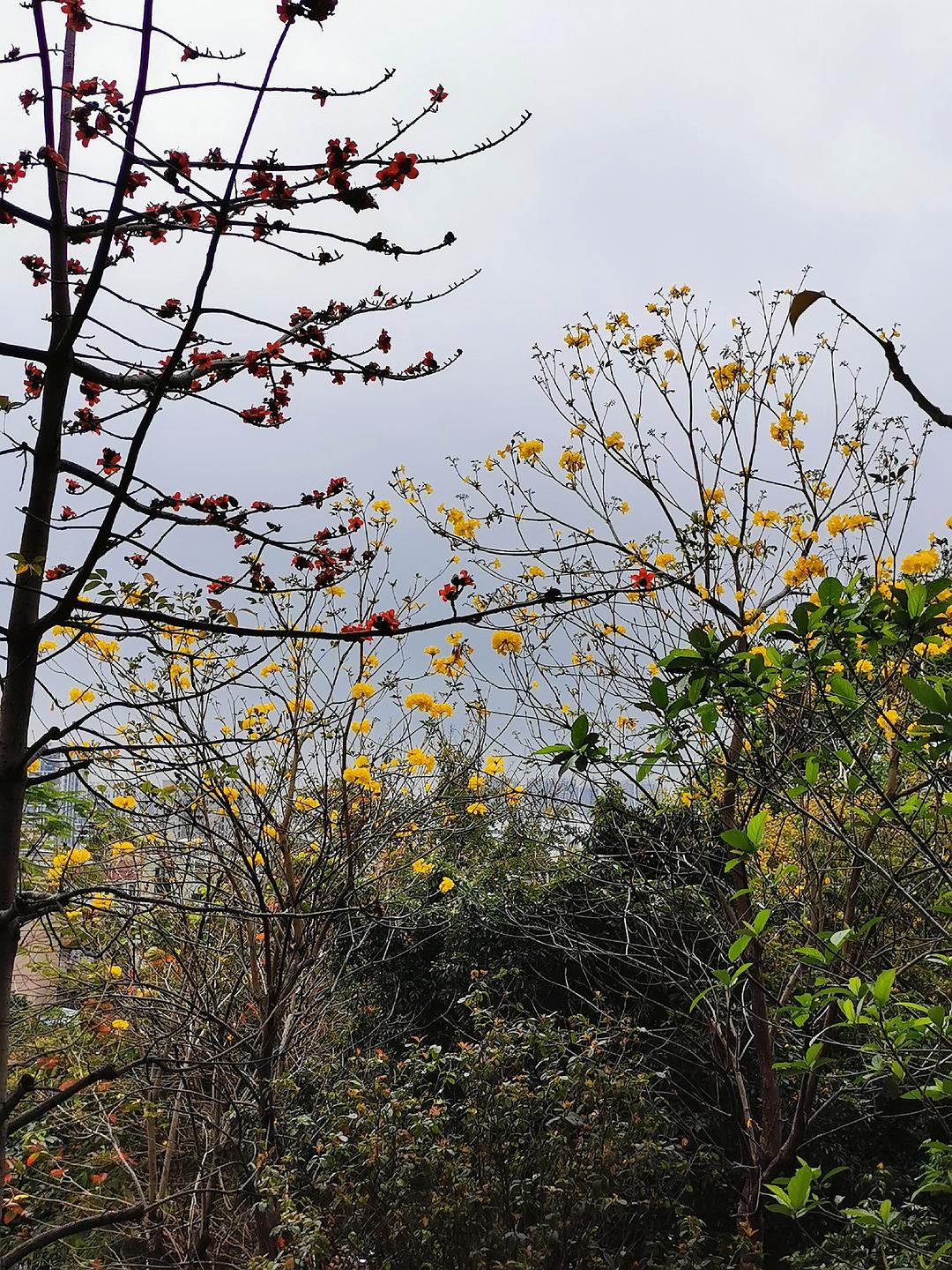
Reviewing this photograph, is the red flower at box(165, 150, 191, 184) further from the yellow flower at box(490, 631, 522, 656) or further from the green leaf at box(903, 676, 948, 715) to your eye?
the yellow flower at box(490, 631, 522, 656)

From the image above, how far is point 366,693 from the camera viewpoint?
14.2 ft

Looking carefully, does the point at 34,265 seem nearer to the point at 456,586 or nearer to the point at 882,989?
the point at 456,586

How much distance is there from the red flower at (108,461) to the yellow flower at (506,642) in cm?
317

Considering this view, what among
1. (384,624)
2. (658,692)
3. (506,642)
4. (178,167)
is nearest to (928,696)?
(658,692)

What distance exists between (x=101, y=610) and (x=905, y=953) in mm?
4464

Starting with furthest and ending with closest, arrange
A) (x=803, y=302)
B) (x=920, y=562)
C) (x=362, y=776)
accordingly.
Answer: (x=362, y=776) < (x=920, y=562) < (x=803, y=302)

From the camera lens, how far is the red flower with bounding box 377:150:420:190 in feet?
4.86

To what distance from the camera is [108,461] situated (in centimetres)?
169

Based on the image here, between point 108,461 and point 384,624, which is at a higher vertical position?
point 108,461

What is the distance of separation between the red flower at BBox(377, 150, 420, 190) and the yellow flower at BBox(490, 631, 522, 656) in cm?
334

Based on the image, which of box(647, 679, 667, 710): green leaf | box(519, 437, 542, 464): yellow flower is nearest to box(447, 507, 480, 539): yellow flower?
box(519, 437, 542, 464): yellow flower

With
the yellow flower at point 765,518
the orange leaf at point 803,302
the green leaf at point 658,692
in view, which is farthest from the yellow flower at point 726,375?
the orange leaf at point 803,302

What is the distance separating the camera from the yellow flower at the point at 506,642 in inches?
188

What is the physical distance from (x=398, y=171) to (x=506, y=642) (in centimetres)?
339
